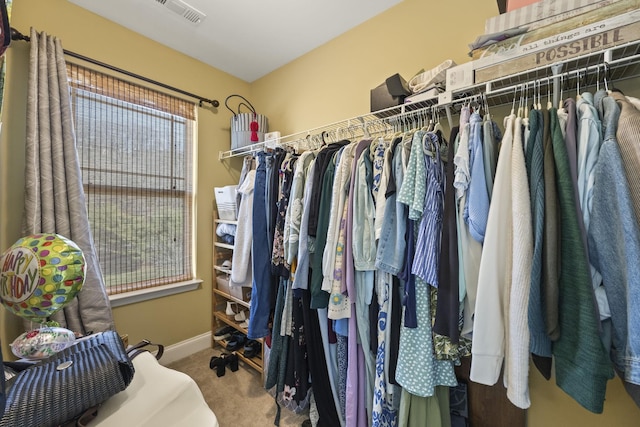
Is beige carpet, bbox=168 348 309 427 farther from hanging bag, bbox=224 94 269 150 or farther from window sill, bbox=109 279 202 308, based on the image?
hanging bag, bbox=224 94 269 150

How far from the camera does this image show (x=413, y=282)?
1.00 metres

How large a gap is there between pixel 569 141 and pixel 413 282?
675mm

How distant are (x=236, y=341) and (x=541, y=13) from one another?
272 centimetres

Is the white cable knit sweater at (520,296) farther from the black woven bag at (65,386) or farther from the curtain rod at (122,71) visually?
the curtain rod at (122,71)

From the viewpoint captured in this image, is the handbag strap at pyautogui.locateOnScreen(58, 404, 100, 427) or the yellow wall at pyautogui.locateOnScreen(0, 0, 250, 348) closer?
the handbag strap at pyautogui.locateOnScreen(58, 404, 100, 427)

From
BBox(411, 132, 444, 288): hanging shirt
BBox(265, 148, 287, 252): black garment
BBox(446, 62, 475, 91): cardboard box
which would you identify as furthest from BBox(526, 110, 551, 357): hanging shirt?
BBox(265, 148, 287, 252): black garment

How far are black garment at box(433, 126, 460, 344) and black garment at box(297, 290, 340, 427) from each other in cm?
68

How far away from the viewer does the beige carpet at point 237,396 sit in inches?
59.3

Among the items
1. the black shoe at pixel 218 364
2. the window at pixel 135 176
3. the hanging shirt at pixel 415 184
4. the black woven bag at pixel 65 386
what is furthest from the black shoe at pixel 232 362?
the hanging shirt at pixel 415 184

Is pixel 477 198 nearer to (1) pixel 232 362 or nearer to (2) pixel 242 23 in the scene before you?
(2) pixel 242 23

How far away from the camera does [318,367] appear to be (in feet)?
4.46

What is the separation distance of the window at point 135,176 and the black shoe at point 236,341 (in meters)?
0.67

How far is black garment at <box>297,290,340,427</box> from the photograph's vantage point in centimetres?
134

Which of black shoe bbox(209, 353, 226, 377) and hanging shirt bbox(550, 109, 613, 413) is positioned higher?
hanging shirt bbox(550, 109, 613, 413)
